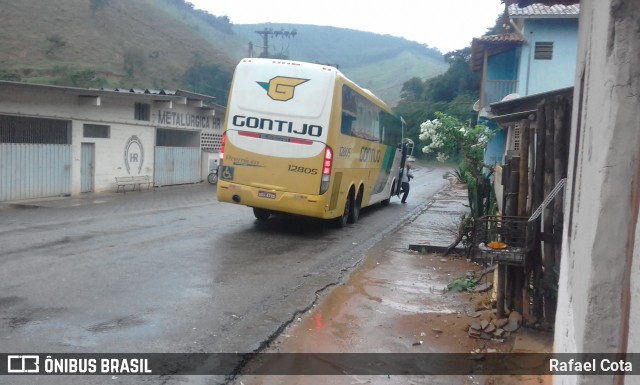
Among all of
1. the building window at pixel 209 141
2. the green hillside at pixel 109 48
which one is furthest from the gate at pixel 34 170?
the green hillside at pixel 109 48

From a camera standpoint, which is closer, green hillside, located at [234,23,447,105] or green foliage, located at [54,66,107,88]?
green foliage, located at [54,66,107,88]

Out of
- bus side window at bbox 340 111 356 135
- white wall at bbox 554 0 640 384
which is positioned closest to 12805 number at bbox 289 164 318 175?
bus side window at bbox 340 111 356 135

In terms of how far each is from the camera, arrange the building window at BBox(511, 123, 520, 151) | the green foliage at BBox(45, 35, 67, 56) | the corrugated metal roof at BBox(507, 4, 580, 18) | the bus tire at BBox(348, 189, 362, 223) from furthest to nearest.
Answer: the green foliage at BBox(45, 35, 67, 56) < the corrugated metal roof at BBox(507, 4, 580, 18) < the bus tire at BBox(348, 189, 362, 223) < the building window at BBox(511, 123, 520, 151)

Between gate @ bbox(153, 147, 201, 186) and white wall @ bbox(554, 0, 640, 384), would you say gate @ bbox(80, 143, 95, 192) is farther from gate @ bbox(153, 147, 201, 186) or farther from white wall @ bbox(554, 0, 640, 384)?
white wall @ bbox(554, 0, 640, 384)

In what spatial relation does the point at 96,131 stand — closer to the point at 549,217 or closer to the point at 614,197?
the point at 549,217

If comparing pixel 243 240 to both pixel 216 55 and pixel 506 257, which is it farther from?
pixel 216 55

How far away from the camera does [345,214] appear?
14.6m

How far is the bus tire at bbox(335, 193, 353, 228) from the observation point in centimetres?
1419

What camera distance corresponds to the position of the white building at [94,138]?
1789cm

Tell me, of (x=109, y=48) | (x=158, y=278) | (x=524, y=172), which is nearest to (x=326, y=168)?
(x=158, y=278)

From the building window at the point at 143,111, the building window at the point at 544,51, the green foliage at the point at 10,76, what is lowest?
the building window at the point at 143,111

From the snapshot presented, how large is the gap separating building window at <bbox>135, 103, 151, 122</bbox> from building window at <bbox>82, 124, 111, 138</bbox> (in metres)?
1.82

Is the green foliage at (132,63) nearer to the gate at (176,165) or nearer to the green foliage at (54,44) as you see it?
the green foliage at (54,44)

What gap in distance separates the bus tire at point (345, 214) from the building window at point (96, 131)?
10942 mm
